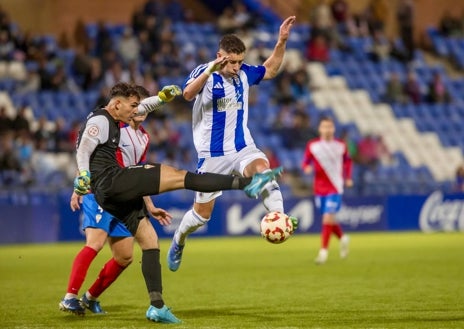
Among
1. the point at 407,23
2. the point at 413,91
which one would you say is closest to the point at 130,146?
the point at 413,91

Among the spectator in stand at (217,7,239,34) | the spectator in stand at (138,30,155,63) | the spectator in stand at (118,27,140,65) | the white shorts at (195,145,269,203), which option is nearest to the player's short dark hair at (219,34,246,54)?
the white shorts at (195,145,269,203)

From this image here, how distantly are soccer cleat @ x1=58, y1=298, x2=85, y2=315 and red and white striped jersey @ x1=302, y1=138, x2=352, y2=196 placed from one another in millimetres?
7434

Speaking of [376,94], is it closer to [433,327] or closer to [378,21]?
[378,21]

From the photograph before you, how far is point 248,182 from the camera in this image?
814cm

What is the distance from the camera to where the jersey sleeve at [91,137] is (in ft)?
27.5

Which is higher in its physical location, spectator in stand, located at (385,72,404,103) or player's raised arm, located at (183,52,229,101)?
spectator in stand, located at (385,72,404,103)

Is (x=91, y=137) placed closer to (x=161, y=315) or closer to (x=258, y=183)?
(x=258, y=183)

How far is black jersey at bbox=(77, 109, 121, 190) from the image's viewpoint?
27.7ft

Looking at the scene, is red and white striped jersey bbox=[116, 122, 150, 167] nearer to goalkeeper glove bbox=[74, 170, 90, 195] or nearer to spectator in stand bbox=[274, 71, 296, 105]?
goalkeeper glove bbox=[74, 170, 90, 195]

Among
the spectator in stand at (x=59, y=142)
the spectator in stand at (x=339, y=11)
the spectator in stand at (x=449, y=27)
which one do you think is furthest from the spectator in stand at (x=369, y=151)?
the spectator in stand at (x=449, y=27)

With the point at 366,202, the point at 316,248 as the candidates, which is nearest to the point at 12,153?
the point at 316,248

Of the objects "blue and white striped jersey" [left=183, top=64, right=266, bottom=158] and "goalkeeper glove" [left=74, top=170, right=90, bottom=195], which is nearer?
"goalkeeper glove" [left=74, top=170, right=90, bottom=195]

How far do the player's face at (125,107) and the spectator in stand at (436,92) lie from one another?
21.0 m

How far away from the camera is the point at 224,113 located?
10.2 metres
